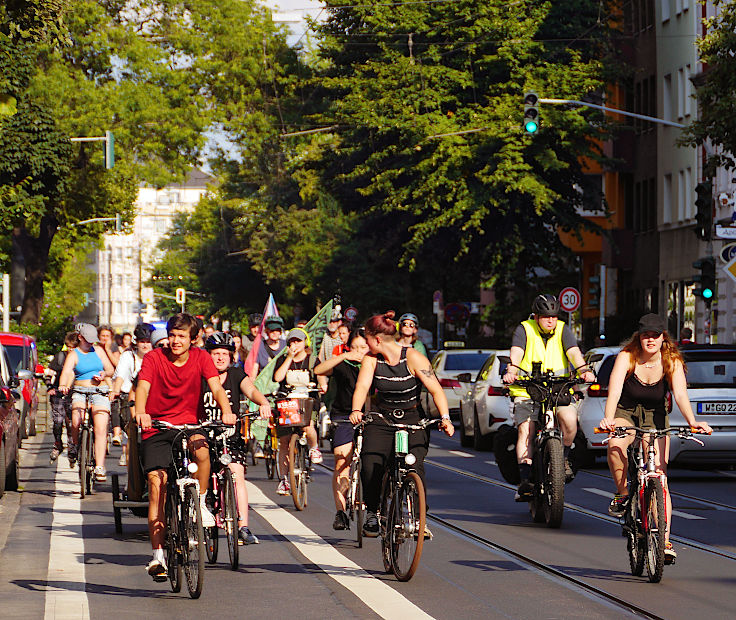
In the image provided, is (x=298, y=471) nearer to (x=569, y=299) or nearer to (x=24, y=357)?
(x=24, y=357)

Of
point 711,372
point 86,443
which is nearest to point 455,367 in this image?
point 711,372

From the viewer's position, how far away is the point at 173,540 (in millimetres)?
10406

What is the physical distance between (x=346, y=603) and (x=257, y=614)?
57cm

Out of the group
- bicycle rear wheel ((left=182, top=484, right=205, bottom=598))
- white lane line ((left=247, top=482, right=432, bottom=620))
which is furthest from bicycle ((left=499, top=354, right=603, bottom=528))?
bicycle rear wheel ((left=182, top=484, right=205, bottom=598))

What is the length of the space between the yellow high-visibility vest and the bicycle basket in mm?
2700

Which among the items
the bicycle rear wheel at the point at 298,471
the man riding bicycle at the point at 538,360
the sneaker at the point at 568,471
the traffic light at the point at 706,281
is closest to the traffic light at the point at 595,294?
the traffic light at the point at 706,281

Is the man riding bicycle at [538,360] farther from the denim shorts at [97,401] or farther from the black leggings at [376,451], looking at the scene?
the denim shorts at [97,401]

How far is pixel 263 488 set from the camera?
61.0 feet

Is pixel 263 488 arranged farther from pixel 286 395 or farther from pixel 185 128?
pixel 185 128

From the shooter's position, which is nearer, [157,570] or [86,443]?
[157,570]

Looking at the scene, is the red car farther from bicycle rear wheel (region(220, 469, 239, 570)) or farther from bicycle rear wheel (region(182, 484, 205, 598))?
bicycle rear wheel (region(182, 484, 205, 598))

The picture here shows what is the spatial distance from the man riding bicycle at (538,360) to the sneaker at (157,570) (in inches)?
186

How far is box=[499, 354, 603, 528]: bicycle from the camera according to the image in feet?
46.3

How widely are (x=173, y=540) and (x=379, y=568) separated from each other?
169 centimetres
